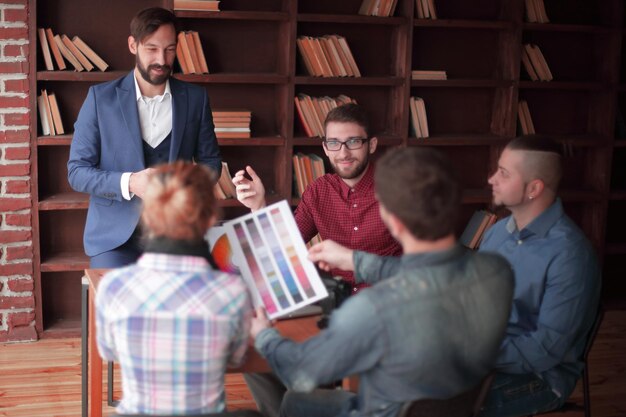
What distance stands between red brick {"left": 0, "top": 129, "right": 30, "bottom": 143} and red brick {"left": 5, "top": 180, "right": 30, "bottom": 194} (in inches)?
8.4

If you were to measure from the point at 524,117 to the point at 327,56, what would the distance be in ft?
A: 4.25

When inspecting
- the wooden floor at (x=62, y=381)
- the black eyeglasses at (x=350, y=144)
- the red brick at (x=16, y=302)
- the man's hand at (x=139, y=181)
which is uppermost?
the black eyeglasses at (x=350, y=144)

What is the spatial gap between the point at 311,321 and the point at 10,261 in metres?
2.50

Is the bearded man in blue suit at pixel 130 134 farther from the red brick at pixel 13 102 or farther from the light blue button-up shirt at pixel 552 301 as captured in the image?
the light blue button-up shirt at pixel 552 301

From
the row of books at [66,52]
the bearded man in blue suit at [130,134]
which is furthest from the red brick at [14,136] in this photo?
the bearded man in blue suit at [130,134]

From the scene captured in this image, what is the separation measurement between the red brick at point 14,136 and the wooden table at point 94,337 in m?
1.41

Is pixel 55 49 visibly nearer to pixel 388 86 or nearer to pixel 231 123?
pixel 231 123

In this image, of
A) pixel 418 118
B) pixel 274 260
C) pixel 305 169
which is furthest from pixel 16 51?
pixel 274 260

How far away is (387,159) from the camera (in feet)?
6.04

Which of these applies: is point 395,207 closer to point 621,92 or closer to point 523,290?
point 523,290

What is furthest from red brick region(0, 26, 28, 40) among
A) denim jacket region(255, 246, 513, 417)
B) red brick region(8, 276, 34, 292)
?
denim jacket region(255, 246, 513, 417)

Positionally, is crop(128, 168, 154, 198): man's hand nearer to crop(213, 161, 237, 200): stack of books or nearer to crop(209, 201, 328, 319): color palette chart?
crop(209, 201, 328, 319): color palette chart

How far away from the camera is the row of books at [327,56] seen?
458 centimetres

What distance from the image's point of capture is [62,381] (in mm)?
3916
